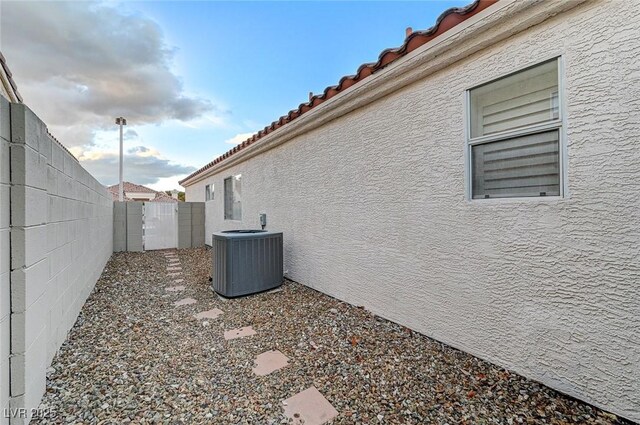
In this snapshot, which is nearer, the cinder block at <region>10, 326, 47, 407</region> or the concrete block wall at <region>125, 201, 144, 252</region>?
the cinder block at <region>10, 326, 47, 407</region>

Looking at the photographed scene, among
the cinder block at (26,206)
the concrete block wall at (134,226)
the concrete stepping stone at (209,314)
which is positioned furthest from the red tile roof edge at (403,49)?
the concrete block wall at (134,226)

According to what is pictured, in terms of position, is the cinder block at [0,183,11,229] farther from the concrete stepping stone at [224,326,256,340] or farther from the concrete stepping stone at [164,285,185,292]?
the concrete stepping stone at [164,285,185,292]

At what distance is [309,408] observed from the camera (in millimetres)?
1994

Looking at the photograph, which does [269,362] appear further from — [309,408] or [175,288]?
[175,288]

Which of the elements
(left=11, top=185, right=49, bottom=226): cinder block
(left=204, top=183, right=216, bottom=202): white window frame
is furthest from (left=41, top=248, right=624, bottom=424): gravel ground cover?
(left=204, top=183, right=216, bottom=202): white window frame

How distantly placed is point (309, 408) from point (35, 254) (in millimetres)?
2426

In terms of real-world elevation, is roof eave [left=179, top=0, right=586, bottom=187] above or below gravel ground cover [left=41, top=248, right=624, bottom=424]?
above

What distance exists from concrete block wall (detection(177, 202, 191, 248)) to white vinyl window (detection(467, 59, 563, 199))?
436 inches

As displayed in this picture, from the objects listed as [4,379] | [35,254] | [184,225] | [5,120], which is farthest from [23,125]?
[184,225]

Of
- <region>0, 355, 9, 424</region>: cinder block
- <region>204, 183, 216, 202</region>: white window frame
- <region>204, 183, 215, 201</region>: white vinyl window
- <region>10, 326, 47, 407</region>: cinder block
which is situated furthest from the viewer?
<region>204, 183, 215, 201</region>: white vinyl window

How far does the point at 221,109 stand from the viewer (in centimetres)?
988

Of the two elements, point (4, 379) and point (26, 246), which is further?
point (26, 246)

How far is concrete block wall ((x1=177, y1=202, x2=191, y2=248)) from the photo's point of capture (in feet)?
35.6

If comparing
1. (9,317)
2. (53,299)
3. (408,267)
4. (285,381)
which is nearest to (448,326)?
(408,267)
